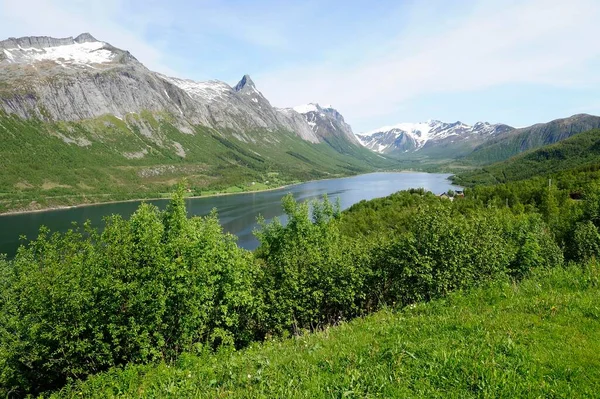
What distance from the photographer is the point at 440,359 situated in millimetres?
8484

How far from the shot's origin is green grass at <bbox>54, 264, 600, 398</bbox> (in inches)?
295

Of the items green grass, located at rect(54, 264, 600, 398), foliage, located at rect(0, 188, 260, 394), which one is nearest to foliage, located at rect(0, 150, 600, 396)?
foliage, located at rect(0, 188, 260, 394)

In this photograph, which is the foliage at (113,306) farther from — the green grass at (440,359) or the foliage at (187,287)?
the green grass at (440,359)

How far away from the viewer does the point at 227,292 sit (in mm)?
22609

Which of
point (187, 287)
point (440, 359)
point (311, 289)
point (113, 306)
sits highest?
point (440, 359)

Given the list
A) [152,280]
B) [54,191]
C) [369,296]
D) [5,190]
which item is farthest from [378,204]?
[5,190]

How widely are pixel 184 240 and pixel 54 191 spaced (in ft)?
739

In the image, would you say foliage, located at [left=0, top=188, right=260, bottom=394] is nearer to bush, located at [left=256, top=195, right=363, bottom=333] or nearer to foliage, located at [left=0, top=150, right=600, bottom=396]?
foliage, located at [left=0, top=150, right=600, bottom=396]

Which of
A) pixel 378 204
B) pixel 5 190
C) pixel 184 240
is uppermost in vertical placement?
pixel 5 190

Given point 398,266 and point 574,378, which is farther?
point 398,266

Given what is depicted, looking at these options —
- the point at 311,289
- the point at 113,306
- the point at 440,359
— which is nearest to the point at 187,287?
the point at 113,306

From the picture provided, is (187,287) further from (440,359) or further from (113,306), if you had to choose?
(440,359)

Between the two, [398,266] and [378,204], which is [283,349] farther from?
[378,204]

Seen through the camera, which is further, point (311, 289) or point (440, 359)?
point (311, 289)
